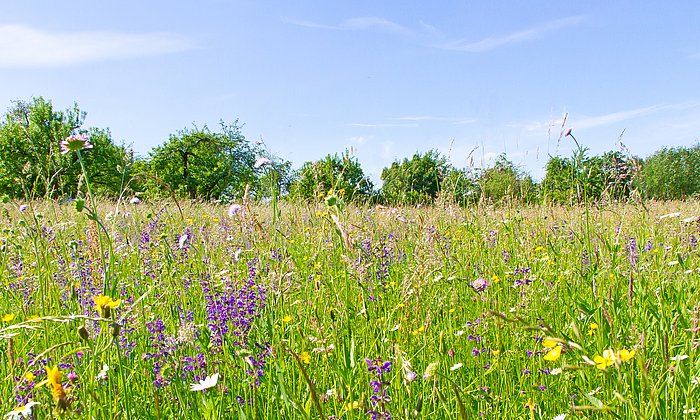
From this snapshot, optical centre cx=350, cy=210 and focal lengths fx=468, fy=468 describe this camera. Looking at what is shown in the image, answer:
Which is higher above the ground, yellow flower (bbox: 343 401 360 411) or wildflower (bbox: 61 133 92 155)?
wildflower (bbox: 61 133 92 155)

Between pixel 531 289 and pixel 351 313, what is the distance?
987 mm

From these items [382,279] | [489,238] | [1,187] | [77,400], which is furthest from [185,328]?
[1,187]

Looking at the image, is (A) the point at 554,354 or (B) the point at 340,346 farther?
(B) the point at 340,346

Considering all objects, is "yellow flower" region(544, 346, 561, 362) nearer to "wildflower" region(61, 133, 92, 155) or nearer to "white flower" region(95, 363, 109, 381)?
"white flower" region(95, 363, 109, 381)

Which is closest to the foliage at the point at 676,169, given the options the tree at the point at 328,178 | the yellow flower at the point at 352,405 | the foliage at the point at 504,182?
the foliage at the point at 504,182

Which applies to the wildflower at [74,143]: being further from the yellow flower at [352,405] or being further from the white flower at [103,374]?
the yellow flower at [352,405]

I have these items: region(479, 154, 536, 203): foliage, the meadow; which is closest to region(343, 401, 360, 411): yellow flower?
the meadow

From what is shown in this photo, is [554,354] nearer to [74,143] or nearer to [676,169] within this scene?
[74,143]

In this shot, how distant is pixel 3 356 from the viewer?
1673 millimetres

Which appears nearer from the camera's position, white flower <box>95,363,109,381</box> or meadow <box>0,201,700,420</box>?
meadow <box>0,201,700,420</box>

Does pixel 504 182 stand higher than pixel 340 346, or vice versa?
pixel 504 182

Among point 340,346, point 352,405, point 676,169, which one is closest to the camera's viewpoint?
point 352,405

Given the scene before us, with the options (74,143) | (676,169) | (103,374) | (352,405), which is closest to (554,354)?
(352,405)

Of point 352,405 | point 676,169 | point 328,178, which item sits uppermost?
point 676,169
